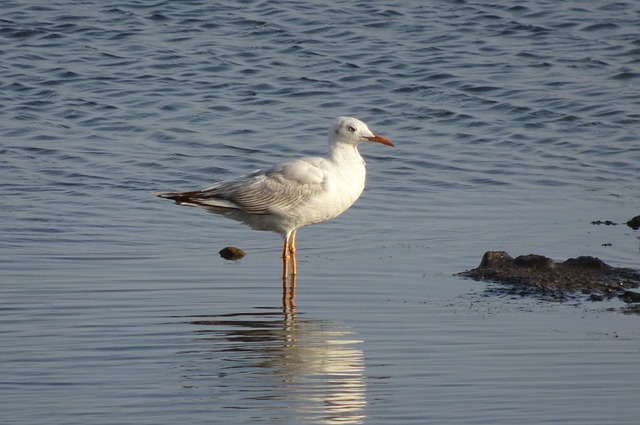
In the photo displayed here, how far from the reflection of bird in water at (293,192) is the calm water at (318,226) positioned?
39cm

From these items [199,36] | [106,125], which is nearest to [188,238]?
[106,125]

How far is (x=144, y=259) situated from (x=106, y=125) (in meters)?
6.77

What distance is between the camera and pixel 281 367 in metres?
6.79

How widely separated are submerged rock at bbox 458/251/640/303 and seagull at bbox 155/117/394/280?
4.04 feet

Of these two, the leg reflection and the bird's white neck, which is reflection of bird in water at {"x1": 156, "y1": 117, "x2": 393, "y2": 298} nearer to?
the bird's white neck

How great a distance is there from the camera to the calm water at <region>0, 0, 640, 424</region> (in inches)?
250

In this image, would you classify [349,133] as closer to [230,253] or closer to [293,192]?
[293,192]

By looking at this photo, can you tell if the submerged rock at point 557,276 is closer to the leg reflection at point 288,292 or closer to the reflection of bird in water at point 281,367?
the leg reflection at point 288,292

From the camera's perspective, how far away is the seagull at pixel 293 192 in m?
9.54

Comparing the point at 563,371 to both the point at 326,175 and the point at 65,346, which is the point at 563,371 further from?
the point at 326,175

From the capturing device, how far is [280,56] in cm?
1995

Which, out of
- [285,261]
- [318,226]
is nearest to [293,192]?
[285,261]

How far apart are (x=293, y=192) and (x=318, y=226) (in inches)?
72.1

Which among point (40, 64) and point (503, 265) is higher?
point (503, 265)
